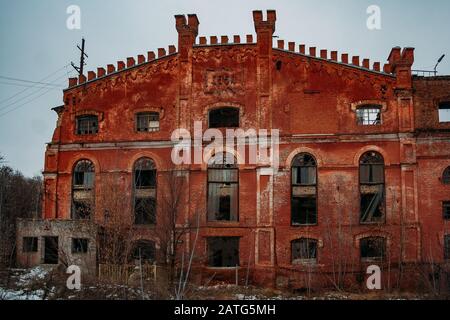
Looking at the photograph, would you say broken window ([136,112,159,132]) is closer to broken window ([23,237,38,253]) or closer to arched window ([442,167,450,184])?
broken window ([23,237,38,253])

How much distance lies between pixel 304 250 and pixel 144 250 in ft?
26.3

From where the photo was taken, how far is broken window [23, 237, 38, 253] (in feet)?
91.4

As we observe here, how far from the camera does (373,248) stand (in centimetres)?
2767

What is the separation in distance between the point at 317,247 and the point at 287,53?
9958 millimetres

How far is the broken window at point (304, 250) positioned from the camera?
27.8m

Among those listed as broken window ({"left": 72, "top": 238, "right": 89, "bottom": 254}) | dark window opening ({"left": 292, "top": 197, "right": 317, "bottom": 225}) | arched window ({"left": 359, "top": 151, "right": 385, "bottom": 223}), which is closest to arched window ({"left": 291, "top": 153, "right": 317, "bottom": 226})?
dark window opening ({"left": 292, "top": 197, "right": 317, "bottom": 225})

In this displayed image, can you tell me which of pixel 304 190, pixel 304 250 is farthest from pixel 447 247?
pixel 304 190

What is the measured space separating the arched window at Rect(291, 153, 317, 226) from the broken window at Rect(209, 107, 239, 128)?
3.79 metres

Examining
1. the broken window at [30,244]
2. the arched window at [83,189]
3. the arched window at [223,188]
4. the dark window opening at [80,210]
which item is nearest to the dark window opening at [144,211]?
the arched window at [83,189]

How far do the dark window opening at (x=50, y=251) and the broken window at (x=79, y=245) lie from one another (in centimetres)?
98

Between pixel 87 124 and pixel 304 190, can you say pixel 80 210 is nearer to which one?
pixel 87 124

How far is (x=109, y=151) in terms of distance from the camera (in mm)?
30422
